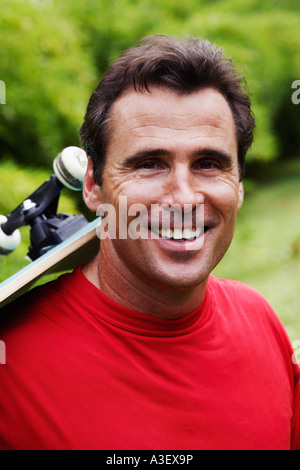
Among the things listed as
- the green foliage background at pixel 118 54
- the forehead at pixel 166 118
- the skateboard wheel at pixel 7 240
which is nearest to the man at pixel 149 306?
the forehead at pixel 166 118

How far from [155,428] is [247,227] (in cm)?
462

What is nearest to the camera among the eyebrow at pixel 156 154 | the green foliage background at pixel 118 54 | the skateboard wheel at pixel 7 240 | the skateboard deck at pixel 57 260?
the skateboard deck at pixel 57 260

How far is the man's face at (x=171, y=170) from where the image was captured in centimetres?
123

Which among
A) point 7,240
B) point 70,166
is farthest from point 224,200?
point 7,240

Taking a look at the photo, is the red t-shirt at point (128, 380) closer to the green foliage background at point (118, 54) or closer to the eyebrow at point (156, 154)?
the eyebrow at point (156, 154)

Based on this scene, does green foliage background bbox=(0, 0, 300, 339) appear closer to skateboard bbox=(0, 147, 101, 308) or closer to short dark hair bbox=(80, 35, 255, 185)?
short dark hair bbox=(80, 35, 255, 185)

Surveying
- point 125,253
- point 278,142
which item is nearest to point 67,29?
point 125,253

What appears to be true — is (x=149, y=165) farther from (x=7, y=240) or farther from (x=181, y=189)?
(x=7, y=240)

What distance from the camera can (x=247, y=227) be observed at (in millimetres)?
5707

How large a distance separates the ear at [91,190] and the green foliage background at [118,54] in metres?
0.58

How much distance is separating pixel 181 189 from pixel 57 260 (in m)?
0.31

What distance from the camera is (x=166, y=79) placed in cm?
124

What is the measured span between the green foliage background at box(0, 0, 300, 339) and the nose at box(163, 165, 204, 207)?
58 cm
